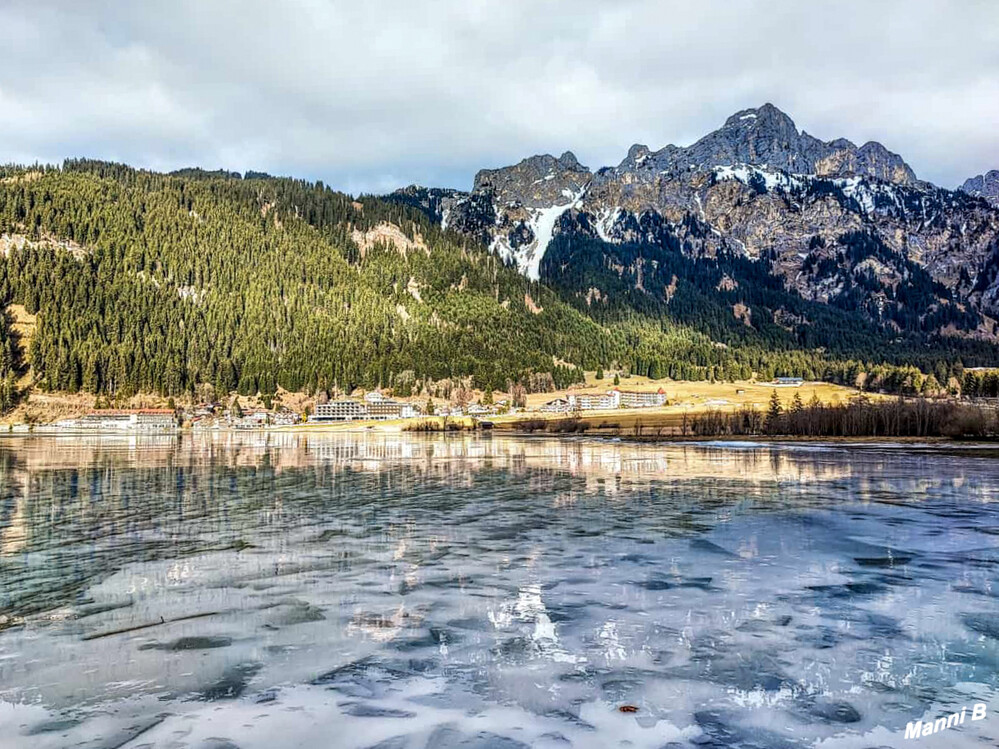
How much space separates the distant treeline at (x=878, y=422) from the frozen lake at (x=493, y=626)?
81.8m

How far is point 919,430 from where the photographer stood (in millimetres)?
101438

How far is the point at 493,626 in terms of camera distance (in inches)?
488

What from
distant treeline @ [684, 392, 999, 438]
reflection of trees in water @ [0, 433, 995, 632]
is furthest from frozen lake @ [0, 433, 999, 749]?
distant treeline @ [684, 392, 999, 438]

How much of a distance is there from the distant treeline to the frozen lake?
81837 millimetres

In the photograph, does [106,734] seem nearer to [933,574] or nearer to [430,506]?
[933,574]

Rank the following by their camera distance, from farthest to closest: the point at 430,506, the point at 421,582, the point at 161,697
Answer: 1. the point at 430,506
2. the point at 421,582
3. the point at 161,697

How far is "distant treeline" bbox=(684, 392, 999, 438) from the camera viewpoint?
318ft

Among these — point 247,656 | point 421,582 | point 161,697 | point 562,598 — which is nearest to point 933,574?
point 562,598

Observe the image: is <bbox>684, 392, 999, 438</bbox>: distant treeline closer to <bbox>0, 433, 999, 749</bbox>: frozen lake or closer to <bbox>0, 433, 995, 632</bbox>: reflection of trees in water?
<bbox>0, 433, 995, 632</bbox>: reflection of trees in water

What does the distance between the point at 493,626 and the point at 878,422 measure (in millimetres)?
109067

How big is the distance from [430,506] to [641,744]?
22.7 metres

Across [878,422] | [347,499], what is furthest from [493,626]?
[878,422]

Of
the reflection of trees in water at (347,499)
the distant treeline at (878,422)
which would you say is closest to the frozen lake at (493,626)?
the reflection of trees in water at (347,499)

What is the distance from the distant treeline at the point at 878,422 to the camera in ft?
318
